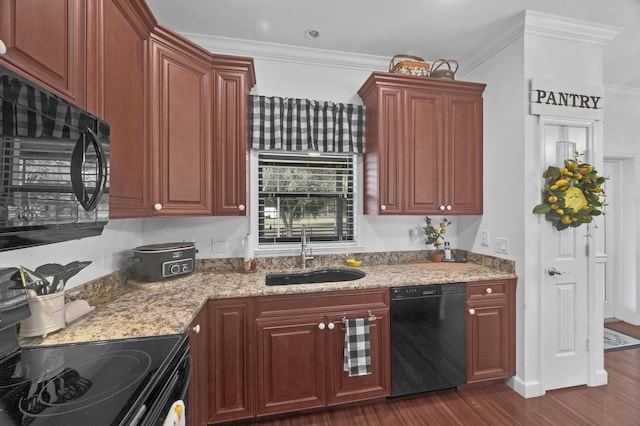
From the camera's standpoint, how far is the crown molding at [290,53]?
2432 mm

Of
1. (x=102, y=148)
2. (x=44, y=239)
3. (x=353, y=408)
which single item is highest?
(x=102, y=148)

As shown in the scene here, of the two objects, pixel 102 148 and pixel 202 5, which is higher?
pixel 202 5

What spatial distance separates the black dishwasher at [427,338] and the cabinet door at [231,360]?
1004mm

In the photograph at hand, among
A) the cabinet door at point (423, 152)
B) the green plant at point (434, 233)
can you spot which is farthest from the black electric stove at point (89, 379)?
the green plant at point (434, 233)

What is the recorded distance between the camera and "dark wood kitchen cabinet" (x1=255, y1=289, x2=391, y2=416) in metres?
1.92

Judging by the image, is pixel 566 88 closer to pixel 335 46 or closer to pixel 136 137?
pixel 335 46

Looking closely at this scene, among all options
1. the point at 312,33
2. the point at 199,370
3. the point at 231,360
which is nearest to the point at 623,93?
the point at 312,33

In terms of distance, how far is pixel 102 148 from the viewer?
99cm

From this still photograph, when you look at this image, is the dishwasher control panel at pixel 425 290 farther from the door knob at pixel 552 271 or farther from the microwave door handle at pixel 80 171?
the microwave door handle at pixel 80 171

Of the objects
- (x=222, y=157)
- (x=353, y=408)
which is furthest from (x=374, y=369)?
(x=222, y=157)

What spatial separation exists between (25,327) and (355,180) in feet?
7.67

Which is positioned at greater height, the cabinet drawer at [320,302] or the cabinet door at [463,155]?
the cabinet door at [463,155]

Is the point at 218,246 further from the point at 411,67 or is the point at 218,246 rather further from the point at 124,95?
the point at 411,67

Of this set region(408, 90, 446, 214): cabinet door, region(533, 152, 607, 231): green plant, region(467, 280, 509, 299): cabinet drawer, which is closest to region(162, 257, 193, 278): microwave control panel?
region(408, 90, 446, 214): cabinet door
